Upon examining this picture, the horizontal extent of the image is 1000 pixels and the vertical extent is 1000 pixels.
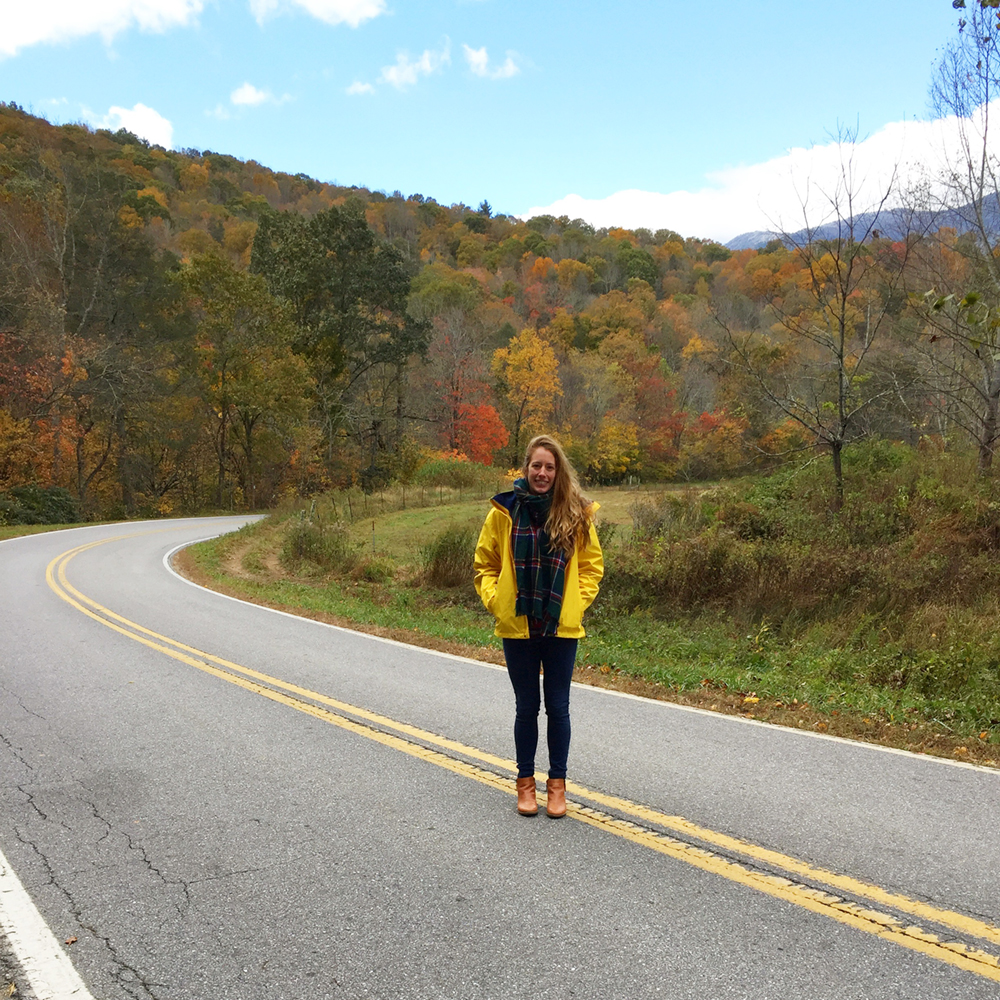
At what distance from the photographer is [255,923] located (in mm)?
3207

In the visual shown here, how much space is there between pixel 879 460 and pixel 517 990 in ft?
51.9

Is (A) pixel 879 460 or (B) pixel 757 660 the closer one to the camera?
(B) pixel 757 660

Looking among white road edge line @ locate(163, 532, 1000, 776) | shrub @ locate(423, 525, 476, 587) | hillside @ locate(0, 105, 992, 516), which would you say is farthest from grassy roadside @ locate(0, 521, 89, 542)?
white road edge line @ locate(163, 532, 1000, 776)

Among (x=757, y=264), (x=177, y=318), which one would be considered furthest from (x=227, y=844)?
(x=757, y=264)

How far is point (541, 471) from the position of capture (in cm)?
410

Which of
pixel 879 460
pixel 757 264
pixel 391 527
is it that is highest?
pixel 757 264

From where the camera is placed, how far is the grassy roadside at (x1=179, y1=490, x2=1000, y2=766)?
5988 millimetres

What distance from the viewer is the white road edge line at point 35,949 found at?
111 inches

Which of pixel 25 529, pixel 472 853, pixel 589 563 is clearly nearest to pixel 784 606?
pixel 589 563

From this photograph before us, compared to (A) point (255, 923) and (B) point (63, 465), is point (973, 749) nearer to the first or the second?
(A) point (255, 923)

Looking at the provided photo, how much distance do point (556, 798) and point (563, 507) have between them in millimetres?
1609

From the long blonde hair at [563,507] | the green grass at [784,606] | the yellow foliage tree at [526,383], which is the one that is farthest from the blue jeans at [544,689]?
the yellow foliage tree at [526,383]

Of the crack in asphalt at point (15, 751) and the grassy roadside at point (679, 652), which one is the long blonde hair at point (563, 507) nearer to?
the grassy roadside at point (679, 652)

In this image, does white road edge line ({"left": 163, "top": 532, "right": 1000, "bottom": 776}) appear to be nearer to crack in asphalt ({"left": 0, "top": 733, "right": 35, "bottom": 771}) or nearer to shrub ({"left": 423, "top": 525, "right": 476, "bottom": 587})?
shrub ({"left": 423, "top": 525, "right": 476, "bottom": 587})
